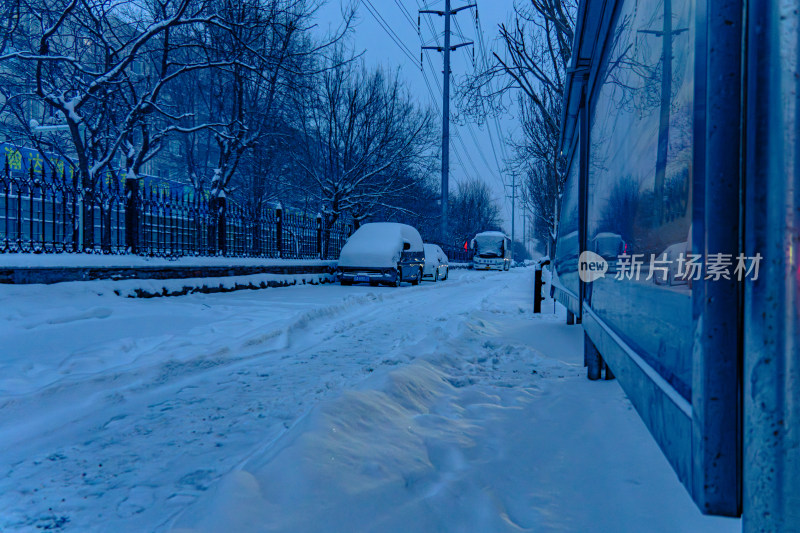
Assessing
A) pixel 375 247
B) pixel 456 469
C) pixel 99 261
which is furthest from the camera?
pixel 375 247

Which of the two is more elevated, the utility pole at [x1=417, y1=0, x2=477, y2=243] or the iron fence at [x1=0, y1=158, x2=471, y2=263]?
the utility pole at [x1=417, y1=0, x2=477, y2=243]

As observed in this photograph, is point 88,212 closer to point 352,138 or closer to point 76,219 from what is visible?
point 76,219

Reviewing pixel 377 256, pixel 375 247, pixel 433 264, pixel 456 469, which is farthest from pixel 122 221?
pixel 433 264

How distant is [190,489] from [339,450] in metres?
0.69

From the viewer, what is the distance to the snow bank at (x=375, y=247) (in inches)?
559

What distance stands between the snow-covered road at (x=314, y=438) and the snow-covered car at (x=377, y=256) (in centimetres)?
848

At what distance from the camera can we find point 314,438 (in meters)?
2.43

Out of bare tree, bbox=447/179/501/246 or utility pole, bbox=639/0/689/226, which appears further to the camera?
bare tree, bbox=447/179/501/246

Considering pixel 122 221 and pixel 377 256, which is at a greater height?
pixel 122 221

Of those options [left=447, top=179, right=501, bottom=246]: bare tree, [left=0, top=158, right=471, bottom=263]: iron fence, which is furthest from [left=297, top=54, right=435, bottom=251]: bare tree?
[left=447, top=179, right=501, bottom=246]: bare tree

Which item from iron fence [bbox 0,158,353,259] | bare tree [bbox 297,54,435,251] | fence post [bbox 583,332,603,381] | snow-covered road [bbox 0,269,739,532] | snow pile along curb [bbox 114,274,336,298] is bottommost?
snow-covered road [bbox 0,269,739,532]

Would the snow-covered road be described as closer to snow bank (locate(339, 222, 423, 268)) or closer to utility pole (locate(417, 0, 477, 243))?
snow bank (locate(339, 222, 423, 268))

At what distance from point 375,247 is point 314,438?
12.2 metres

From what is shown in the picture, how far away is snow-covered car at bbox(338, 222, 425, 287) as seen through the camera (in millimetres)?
14216
